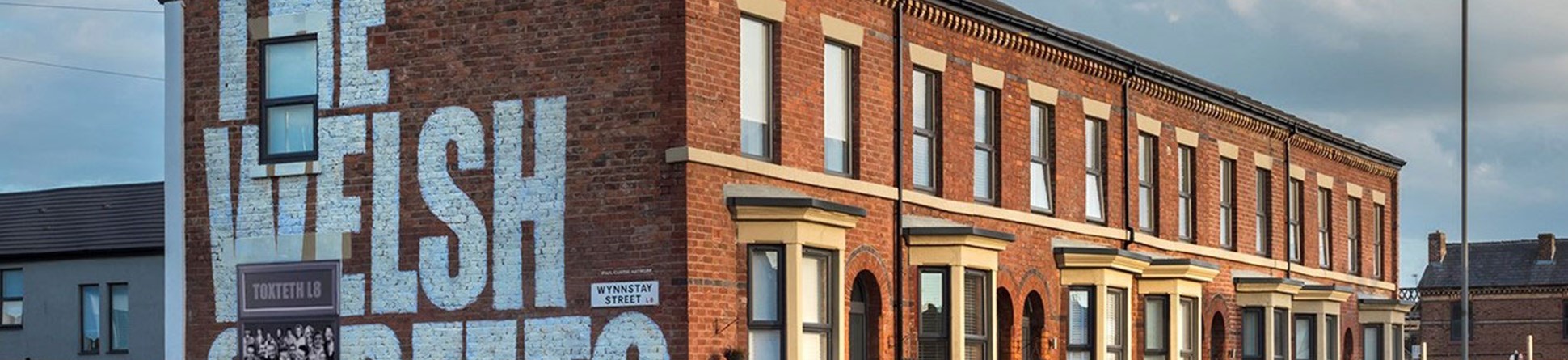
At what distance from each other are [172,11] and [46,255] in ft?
38.1

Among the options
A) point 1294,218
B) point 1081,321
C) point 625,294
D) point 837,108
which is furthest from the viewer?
point 1294,218

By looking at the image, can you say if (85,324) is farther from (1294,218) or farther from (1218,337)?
(1294,218)

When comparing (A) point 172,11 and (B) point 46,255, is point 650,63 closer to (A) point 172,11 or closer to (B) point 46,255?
(A) point 172,11

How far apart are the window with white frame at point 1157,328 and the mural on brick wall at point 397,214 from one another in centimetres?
1393

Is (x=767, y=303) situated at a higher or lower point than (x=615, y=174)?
lower

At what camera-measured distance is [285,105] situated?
26.3m

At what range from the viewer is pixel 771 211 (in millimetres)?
24625

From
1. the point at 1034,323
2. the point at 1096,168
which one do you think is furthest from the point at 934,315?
the point at 1096,168

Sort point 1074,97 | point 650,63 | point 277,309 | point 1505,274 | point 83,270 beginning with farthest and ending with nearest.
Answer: point 1505,274 → point 83,270 → point 1074,97 → point 277,309 → point 650,63

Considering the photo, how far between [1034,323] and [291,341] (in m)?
11.0

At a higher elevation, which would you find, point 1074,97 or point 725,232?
point 1074,97

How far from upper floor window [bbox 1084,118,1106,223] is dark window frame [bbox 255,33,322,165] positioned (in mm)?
12887

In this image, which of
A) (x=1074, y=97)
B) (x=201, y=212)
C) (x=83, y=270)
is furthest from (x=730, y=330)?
(x=83, y=270)

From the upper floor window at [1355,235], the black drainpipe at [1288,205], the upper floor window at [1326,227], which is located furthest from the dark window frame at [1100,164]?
the upper floor window at [1355,235]
